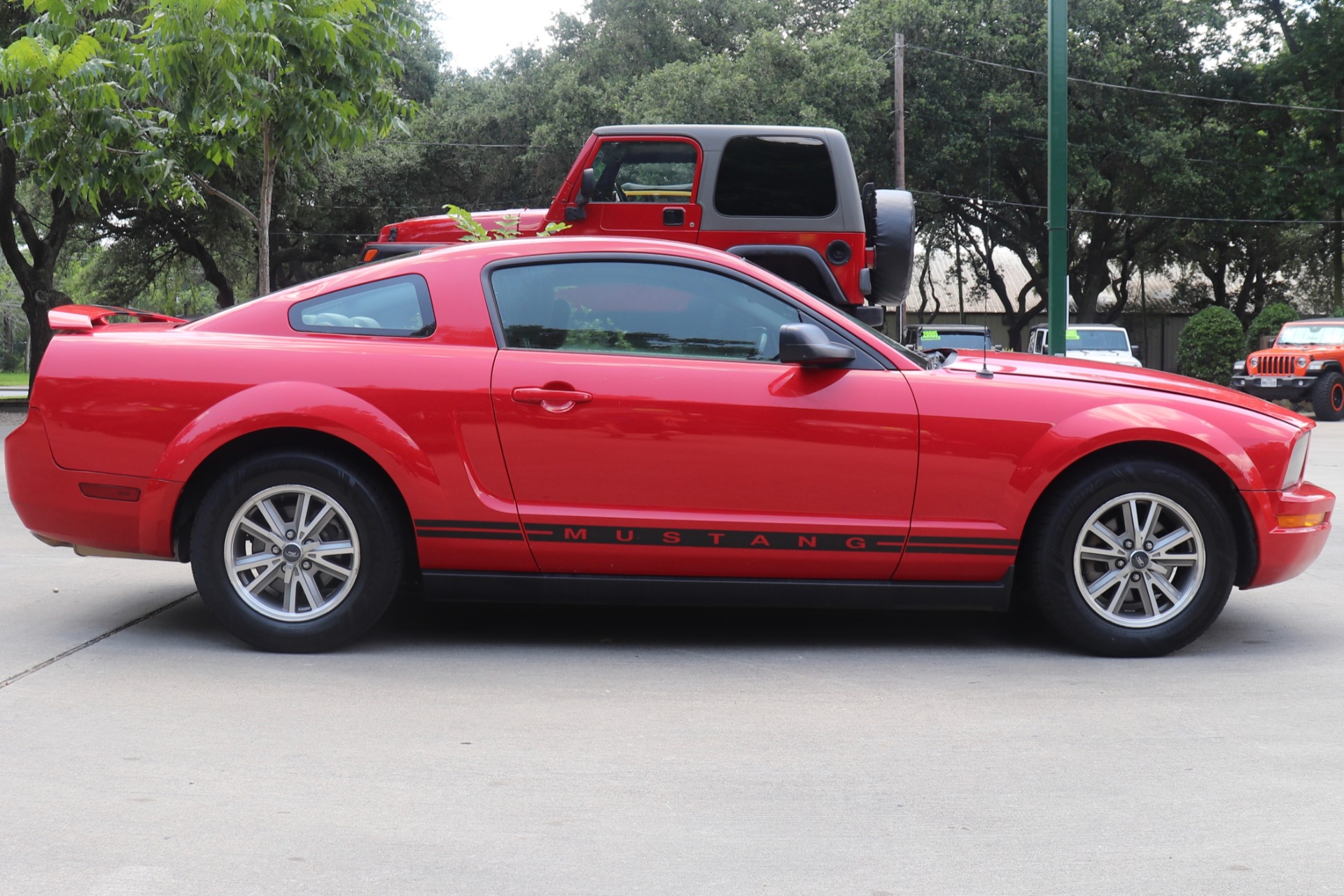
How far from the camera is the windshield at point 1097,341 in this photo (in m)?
26.9

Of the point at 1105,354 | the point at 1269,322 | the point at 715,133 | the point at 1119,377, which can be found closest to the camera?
the point at 1119,377

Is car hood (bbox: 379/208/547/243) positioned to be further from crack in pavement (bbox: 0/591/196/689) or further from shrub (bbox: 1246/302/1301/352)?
shrub (bbox: 1246/302/1301/352)

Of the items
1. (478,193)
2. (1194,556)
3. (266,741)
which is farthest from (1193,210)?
(266,741)

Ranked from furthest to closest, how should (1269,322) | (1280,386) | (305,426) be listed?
(1269,322) < (1280,386) < (305,426)

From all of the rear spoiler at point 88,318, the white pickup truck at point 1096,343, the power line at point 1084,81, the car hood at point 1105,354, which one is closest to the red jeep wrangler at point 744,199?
the rear spoiler at point 88,318

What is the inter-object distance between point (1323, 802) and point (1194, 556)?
5.28ft

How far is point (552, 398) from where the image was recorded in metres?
4.94

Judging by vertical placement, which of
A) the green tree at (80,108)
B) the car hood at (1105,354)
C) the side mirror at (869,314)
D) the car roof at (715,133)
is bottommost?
the car hood at (1105,354)

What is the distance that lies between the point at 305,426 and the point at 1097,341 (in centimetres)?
2452

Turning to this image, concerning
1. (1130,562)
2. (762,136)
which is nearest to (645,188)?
(762,136)

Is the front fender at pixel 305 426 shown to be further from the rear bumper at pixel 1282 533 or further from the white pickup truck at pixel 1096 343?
the white pickup truck at pixel 1096 343

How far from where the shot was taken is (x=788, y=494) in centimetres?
493

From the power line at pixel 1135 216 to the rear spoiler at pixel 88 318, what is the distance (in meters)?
30.8

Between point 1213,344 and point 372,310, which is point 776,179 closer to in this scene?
point 372,310
